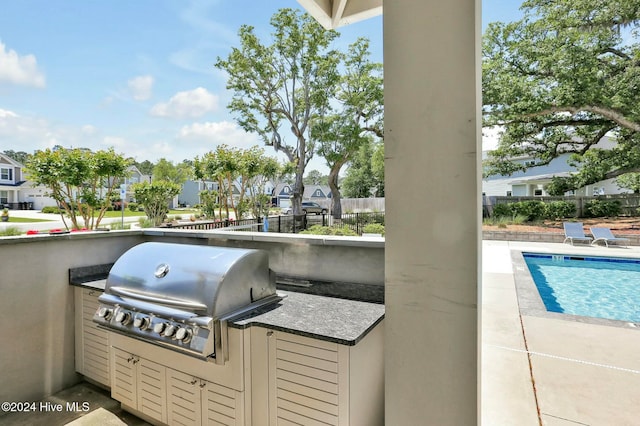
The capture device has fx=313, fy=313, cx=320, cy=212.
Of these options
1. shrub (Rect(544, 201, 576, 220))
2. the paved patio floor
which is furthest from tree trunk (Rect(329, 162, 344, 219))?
the paved patio floor

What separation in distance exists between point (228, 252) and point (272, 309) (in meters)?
0.40

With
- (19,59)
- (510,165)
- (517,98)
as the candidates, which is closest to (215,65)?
(19,59)

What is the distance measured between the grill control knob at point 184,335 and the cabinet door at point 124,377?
2.41 feet

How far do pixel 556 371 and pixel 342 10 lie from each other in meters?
3.23

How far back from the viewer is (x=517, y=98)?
1083 centimetres

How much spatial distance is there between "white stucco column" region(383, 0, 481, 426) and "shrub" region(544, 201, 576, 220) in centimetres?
1388

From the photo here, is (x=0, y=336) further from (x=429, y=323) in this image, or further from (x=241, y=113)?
(x=241, y=113)

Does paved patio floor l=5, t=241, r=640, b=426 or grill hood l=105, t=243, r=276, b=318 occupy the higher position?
grill hood l=105, t=243, r=276, b=318

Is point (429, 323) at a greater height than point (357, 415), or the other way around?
point (429, 323)

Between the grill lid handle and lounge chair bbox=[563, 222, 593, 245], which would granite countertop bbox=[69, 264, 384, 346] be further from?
lounge chair bbox=[563, 222, 593, 245]

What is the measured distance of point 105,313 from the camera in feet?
6.03

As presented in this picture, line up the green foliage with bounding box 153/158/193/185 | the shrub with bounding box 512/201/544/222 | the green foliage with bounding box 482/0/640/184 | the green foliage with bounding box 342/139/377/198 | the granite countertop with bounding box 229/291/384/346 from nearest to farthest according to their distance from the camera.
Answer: the granite countertop with bounding box 229/291/384/346 < the green foliage with bounding box 482/0/640/184 < the shrub with bounding box 512/201/544/222 < the green foliage with bounding box 153/158/193/185 < the green foliage with bounding box 342/139/377/198

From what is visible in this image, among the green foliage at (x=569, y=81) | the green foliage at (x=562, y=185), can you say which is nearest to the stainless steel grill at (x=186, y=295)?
the green foliage at (x=569, y=81)

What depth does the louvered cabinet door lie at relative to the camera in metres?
2.32
